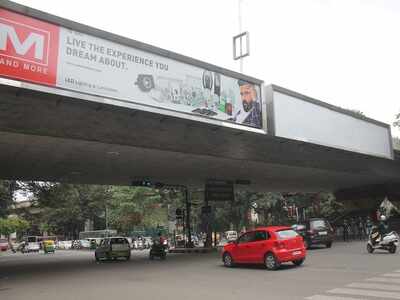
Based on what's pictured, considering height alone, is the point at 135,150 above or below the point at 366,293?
above

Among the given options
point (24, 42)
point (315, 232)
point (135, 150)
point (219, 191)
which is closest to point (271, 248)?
point (135, 150)

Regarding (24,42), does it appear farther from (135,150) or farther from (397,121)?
(397,121)

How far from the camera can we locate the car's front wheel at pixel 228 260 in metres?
17.9

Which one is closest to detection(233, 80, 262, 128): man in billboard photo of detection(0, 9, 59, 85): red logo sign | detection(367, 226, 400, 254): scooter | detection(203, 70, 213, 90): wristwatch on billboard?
detection(203, 70, 213, 90): wristwatch on billboard

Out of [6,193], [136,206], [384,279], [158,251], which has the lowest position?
[384,279]

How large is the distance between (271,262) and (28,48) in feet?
34.4

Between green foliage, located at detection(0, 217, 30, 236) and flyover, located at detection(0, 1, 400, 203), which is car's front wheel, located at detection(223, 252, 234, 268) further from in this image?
green foliage, located at detection(0, 217, 30, 236)

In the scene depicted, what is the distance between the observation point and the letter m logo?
42.4 ft

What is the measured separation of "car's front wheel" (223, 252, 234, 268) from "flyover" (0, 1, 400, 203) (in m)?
4.64

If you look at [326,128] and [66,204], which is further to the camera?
[66,204]

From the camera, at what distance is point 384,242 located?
18.9 metres

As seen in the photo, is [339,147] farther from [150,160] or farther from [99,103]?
[99,103]

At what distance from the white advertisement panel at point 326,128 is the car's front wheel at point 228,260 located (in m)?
6.02

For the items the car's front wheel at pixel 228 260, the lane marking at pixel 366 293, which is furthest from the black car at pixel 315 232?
the lane marking at pixel 366 293
